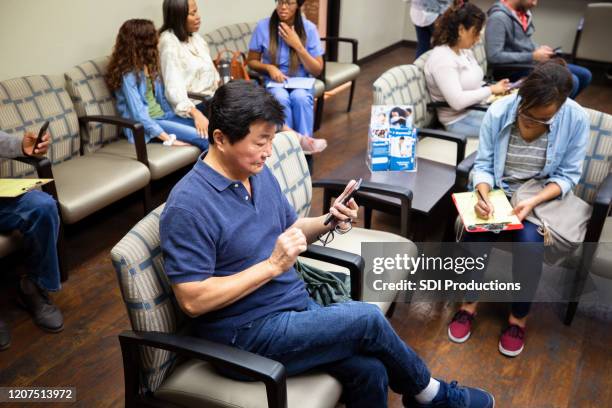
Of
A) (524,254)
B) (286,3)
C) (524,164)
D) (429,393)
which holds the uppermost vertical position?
(286,3)

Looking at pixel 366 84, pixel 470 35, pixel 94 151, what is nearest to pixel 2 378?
pixel 94 151

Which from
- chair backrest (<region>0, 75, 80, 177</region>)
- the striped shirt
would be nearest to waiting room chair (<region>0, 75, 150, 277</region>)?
chair backrest (<region>0, 75, 80, 177</region>)

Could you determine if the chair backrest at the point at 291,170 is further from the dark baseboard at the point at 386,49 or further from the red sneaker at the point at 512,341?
the dark baseboard at the point at 386,49

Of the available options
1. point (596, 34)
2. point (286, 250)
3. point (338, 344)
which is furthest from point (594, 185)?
point (596, 34)

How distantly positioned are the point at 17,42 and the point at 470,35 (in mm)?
2594

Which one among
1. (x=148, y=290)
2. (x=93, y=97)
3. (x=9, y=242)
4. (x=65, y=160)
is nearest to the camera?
(x=148, y=290)

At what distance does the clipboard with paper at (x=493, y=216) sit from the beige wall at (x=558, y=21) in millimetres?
5265

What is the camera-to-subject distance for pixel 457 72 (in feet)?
10.9

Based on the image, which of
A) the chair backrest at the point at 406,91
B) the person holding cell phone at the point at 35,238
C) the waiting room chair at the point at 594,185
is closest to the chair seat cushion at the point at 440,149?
the chair backrest at the point at 406,91

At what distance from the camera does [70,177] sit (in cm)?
279

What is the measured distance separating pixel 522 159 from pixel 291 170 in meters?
1.08

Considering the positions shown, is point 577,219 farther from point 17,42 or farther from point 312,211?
point 17,42

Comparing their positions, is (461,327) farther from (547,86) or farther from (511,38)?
(511,38)

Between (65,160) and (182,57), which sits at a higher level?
(182,57)
